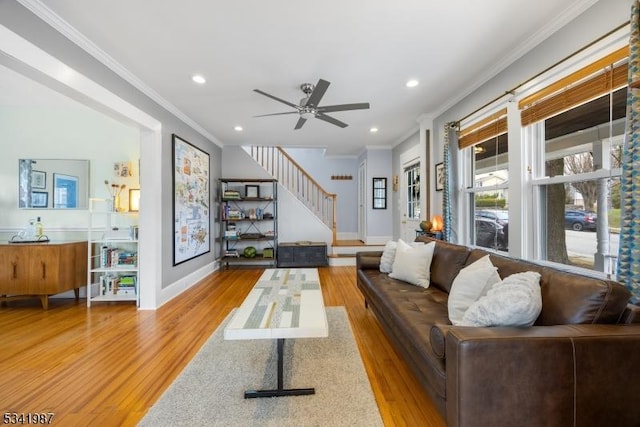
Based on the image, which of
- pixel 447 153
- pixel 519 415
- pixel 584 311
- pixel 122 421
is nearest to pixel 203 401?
pixel 122 421

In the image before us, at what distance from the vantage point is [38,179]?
151 inches

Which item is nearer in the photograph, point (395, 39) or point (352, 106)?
point (395, 39)

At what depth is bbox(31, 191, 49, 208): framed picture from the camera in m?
3.82

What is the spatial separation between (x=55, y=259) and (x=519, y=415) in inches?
186

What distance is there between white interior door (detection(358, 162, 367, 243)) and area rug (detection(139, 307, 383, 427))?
4.44 meters

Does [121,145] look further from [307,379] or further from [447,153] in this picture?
[447,153]

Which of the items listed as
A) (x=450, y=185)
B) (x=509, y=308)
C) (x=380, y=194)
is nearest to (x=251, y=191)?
(x=380, y=194)

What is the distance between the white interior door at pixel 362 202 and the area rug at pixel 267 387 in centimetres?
444

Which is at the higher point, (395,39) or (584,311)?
(395,39)

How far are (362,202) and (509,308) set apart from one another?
5937 mm

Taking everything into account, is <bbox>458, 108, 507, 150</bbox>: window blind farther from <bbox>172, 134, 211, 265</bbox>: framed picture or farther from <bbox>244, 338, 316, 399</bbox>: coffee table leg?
<bbox>172, 134, 211, 265</bbox>: framed picture

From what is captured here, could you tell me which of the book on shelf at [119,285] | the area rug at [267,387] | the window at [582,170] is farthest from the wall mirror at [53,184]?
the window at [582,170]

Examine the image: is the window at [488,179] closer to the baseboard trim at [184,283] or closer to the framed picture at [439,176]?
the framed picture at [439,176]

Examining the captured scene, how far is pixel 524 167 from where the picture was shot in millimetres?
2617
